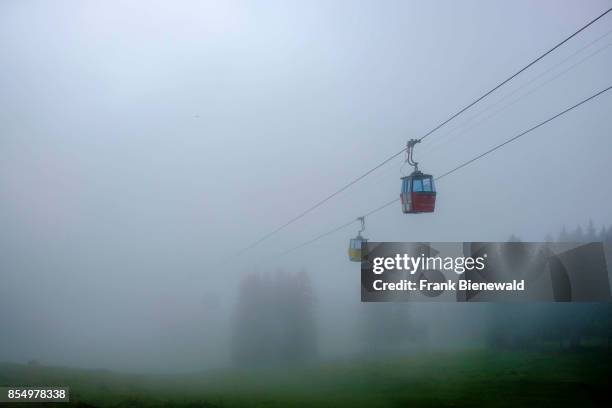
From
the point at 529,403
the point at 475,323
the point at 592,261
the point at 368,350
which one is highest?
the point at 592,261

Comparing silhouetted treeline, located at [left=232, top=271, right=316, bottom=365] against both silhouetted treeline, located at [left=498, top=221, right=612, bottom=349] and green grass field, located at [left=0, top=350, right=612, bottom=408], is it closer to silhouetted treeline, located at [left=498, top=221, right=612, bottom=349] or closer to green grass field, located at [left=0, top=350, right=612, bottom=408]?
green grass field, located at [left=0, top=350, right=612, bottom=408]

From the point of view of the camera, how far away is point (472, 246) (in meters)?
7.47

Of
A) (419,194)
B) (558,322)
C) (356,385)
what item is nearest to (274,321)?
(356,385)

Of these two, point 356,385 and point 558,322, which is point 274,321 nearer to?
point 356,385

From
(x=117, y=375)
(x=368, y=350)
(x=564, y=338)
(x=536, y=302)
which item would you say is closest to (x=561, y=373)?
(x=564, y=338)

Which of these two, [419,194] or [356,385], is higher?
[419,194]

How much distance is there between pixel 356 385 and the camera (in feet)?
24.3

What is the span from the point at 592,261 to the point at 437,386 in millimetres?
3473

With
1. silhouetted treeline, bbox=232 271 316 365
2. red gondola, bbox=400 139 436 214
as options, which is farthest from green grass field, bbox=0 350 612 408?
red gondola, bbox=400 139 436 214

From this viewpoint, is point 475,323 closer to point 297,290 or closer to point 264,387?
point 297,290

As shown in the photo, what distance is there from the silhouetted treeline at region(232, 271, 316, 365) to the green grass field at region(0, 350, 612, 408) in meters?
0.27

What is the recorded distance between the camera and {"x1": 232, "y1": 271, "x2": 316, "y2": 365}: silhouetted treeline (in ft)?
25.2

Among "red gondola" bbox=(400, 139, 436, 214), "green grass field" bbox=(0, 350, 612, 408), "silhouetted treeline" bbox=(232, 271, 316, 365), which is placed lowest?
"green grass field" bbox=(0, 350, 612, 408)

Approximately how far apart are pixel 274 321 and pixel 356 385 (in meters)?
1.79
